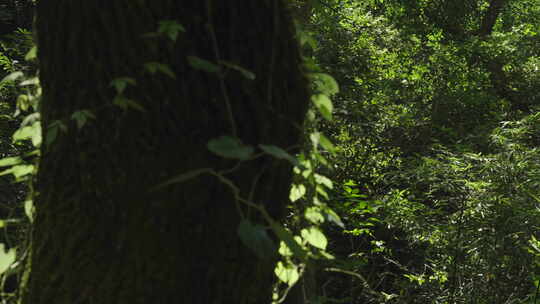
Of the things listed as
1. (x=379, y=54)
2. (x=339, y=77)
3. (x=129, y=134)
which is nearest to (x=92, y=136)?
(x=129, y=134)

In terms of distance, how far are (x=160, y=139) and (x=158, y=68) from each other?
0.13 metres

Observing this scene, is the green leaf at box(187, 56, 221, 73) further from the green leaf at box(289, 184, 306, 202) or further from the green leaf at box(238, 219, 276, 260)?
the green leaf at box(289, 184, 306, 202)

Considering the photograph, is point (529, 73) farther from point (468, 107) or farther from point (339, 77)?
point (339, 77)

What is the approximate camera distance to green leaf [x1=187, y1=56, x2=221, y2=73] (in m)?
0.93

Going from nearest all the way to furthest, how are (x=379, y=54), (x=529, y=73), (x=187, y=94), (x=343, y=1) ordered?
(x=187, y=94) < (x=379, y=54) < (x=343, y=1) < (x=529, y=73)

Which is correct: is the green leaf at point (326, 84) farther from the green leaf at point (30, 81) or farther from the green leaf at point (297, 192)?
the green leaf at point (30, 81)

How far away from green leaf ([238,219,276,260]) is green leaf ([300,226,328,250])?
0.40 metres

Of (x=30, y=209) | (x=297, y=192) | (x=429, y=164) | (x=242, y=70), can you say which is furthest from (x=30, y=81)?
(x=429, y=164)

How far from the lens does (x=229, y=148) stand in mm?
916

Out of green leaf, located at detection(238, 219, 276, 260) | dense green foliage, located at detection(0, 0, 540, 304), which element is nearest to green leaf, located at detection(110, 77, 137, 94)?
dense green foliage, located at detection(0, 0, 540, 304)

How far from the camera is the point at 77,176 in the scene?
1024 millimetres

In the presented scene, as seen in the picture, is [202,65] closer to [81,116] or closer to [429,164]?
[81,116]

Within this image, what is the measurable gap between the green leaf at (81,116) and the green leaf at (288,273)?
1.76 feet

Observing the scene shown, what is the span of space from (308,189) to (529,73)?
8.62 metres
